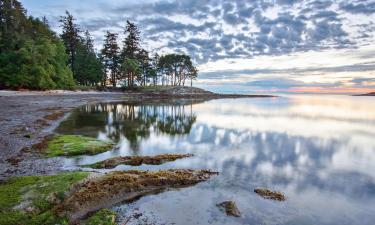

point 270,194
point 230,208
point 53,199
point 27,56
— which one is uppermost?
point 27,56

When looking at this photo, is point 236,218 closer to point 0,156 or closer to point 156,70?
point 0,156

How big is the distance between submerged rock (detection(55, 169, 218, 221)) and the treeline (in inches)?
1993

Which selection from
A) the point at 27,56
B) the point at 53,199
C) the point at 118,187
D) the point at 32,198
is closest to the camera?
the point at 32,198

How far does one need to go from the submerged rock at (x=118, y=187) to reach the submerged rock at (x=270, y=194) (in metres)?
2.14

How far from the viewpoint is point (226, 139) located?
67.6ft

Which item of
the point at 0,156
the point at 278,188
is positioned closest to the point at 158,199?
the point at 278,188

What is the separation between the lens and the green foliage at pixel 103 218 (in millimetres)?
6745

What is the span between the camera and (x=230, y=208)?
8.20 meters

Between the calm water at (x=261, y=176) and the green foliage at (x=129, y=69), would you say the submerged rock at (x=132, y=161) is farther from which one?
the green foliage at (x=129, y=69)

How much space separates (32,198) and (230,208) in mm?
5492

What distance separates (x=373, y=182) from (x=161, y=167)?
911 cm

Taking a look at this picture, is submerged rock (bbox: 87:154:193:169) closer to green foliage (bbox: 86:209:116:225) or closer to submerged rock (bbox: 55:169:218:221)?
submerged rock (bbox: 55:169:218:221)

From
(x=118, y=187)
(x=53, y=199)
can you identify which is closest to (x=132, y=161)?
(x=118, y=187)

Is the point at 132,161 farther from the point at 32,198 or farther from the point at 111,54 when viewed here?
the point at 111,54
